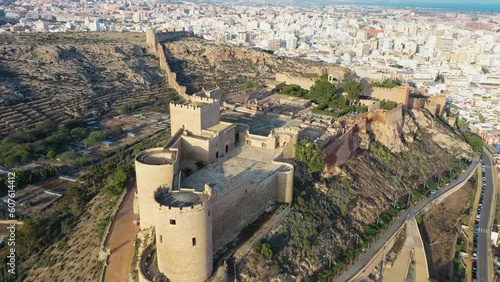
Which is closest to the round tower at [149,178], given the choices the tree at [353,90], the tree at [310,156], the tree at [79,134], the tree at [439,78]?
the tree at [310,156]

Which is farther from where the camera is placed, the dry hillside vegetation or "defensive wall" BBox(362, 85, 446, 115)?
"defensive wall" BBox(362, 85, 446, 115)

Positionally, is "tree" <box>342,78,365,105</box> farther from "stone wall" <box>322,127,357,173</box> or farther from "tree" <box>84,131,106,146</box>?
"tree" <box>84,131,106,146</box>

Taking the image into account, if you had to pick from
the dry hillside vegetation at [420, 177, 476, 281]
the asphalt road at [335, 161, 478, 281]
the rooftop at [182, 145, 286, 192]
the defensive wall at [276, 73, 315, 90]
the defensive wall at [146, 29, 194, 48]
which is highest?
the defensive wall at [146, 29, 194, 48]

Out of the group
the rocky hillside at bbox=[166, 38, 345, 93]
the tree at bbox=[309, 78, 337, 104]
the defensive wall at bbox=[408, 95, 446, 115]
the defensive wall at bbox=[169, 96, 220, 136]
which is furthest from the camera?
the rocky hillside at bbox=[166, 38, 345, 93]

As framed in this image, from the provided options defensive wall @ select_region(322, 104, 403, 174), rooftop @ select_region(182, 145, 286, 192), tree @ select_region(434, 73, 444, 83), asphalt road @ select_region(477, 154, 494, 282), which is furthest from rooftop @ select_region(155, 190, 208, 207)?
tree @ select_region(434, 73, 444, 83)

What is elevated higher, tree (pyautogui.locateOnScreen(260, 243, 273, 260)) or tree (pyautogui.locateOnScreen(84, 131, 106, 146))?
tree (pyautogui.locateOnScreen(260, 243, 273, 260))

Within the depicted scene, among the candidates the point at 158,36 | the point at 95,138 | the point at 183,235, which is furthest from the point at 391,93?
the point at 158,36

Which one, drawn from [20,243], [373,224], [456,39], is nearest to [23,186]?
[20,243]

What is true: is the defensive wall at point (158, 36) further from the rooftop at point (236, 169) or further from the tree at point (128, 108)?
the rooftop at point (236, 169)

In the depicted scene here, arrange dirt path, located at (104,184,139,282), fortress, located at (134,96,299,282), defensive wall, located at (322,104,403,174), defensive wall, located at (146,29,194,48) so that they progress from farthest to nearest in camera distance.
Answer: defensive wall, located at (146,29,194,48) → defensive wall, located at (322,104,403,174) → dirt path, located at (104,184,139,282) → fortress, located at (134,96,299,282)
